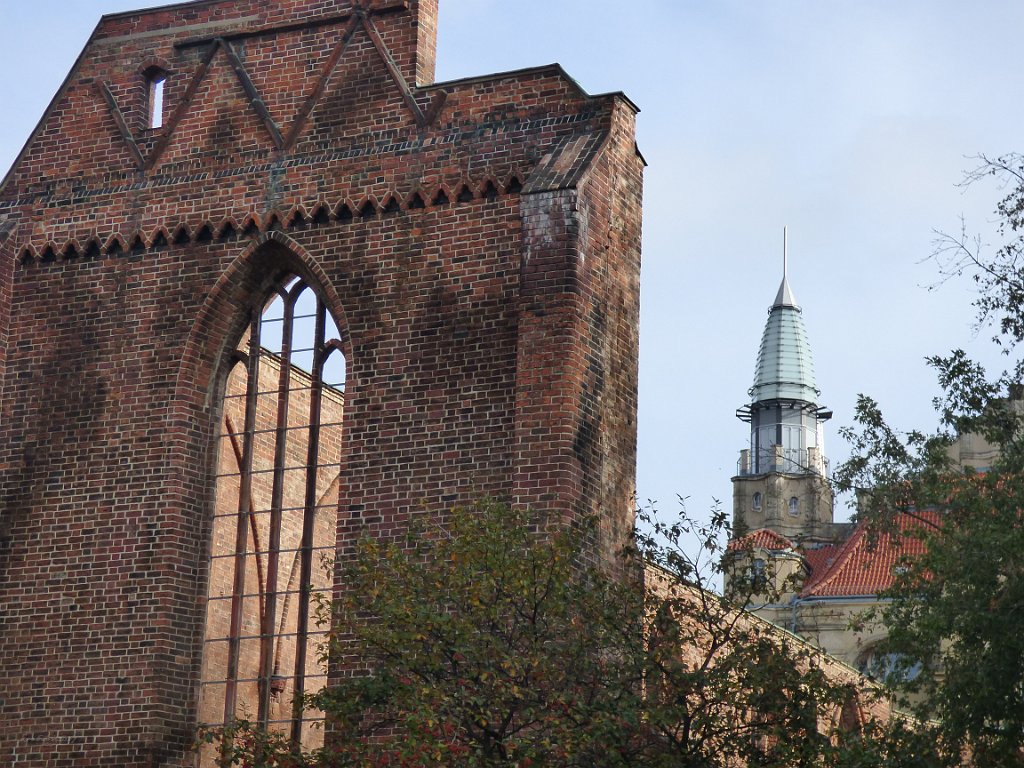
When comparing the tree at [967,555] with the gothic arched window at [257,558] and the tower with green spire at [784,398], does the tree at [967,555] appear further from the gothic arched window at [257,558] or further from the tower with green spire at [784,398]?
the tower with green spire at [784,398]

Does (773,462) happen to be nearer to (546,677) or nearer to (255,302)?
(255,302)

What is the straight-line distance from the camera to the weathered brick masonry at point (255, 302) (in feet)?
56.1

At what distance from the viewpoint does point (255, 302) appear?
1877 centimetres

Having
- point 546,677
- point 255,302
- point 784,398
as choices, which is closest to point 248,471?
point 255,302

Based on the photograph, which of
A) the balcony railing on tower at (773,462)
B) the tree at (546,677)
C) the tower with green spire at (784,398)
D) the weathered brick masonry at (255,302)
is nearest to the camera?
the tree at (546,677)

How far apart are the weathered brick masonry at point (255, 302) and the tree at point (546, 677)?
180 cm

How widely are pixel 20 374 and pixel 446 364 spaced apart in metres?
4.57

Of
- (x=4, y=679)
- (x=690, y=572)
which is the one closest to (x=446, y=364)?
(x=690, y=572)

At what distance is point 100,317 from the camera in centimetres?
1884

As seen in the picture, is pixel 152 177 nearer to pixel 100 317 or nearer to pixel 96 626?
pixel 100 317

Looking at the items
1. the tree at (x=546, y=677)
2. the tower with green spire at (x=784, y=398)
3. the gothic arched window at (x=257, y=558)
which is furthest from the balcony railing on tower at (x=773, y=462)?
the tree at (x=546, y=677)

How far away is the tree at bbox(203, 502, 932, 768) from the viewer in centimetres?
1344

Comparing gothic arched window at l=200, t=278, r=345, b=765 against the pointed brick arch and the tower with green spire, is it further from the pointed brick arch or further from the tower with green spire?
the tower with green spire

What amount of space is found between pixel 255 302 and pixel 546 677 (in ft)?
20.9
